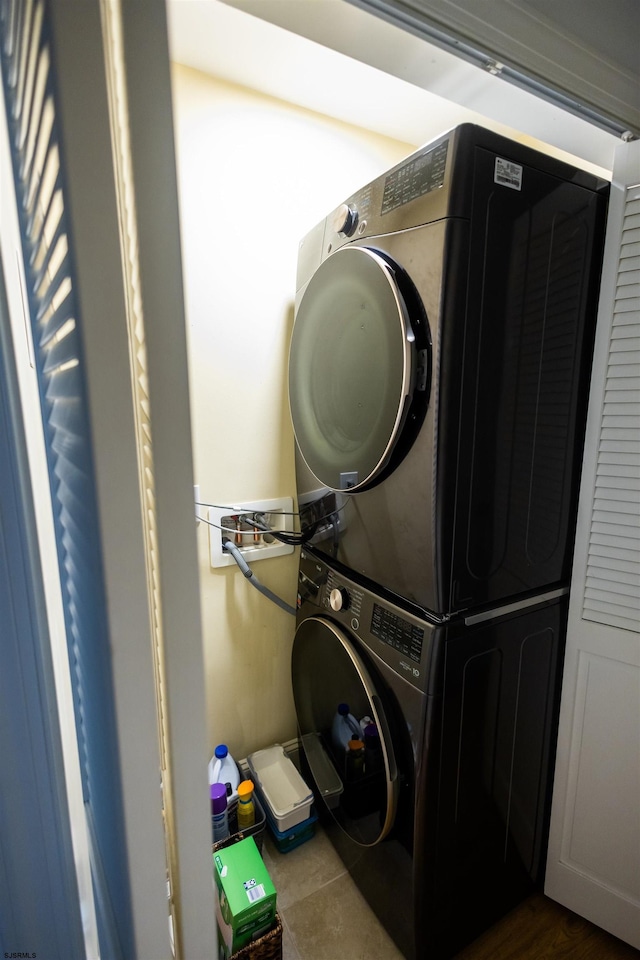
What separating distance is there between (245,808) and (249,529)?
0.88 meters

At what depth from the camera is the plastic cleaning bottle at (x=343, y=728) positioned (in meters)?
1.19

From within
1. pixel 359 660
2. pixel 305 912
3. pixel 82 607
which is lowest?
pixel 305 912

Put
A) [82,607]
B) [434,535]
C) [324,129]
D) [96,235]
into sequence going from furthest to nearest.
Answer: [324,129], [434,535], [82,607], [96,235]

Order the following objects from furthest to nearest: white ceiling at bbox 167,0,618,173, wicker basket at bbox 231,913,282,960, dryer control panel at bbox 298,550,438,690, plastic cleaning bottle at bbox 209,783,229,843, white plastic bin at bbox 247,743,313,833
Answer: white plastic bin at bbox 247,743,313,833
plastic cleaning bottle at bbox 209,783,229,843
wicker basket at bbox 231,913,282,960
dryer control panel at bbox 298,550,438,690
white ceiling at bbox 167,0,618,173

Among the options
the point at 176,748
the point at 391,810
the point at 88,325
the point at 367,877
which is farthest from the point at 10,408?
the point at 367,877

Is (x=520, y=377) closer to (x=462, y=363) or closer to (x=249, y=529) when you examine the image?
(x=462, y=363)

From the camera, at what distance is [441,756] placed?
1.01m

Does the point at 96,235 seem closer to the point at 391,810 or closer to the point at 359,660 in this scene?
the point at 359,660

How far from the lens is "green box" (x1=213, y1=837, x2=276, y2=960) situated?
109 centimetres

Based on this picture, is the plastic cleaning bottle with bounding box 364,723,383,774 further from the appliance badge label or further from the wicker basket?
the appliance badge label

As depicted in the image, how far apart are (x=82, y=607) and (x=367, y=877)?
1.41 m

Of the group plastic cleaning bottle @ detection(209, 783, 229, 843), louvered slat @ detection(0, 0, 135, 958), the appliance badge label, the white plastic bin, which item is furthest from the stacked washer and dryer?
louvered slat @ detection(0, 0, 135, 958)

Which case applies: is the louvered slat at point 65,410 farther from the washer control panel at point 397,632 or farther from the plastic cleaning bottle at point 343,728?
the plastic cleaning bottle at point 343,728

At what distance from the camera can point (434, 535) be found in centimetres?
94
